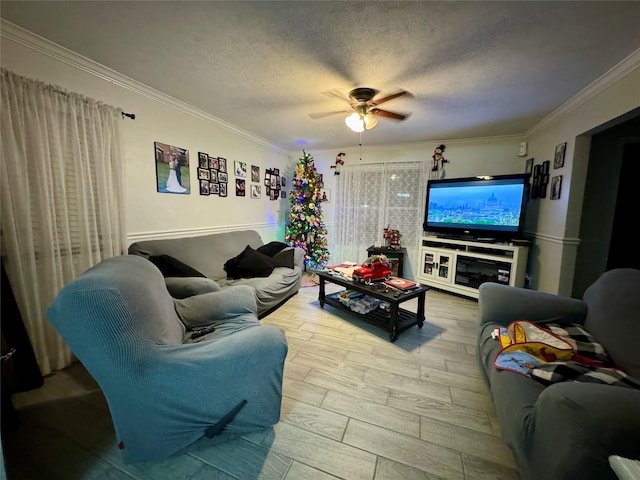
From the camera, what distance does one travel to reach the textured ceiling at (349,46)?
4.62ft

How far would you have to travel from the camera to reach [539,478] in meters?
0.88

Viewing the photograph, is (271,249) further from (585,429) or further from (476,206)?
(585,429)

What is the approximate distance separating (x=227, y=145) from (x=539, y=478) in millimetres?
3976

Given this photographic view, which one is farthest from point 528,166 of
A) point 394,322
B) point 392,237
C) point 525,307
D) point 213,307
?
point 213,307

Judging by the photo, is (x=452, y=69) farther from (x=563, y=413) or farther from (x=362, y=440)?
(x=362, y=440)

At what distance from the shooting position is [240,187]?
150 inches

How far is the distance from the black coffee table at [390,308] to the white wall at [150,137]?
1795mm

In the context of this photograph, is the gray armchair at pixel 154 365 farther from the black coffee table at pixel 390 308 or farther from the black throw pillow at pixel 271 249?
the black throw pillow at pixel 271 249

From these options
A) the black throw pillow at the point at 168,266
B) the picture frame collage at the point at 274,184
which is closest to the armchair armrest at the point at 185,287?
the black throw pillow at the point at 168,266

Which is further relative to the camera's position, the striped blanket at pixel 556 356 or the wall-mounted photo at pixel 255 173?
the wall-mounted photo at pixel 255 173

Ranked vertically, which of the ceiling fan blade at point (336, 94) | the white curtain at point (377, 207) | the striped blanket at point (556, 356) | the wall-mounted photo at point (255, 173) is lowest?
the striped blanket at point (556, 356)

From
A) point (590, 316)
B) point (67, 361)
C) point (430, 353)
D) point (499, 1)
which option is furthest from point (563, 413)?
point (67, 361)

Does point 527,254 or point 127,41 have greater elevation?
point 127,41

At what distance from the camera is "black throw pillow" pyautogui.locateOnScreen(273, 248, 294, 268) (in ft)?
11.2
